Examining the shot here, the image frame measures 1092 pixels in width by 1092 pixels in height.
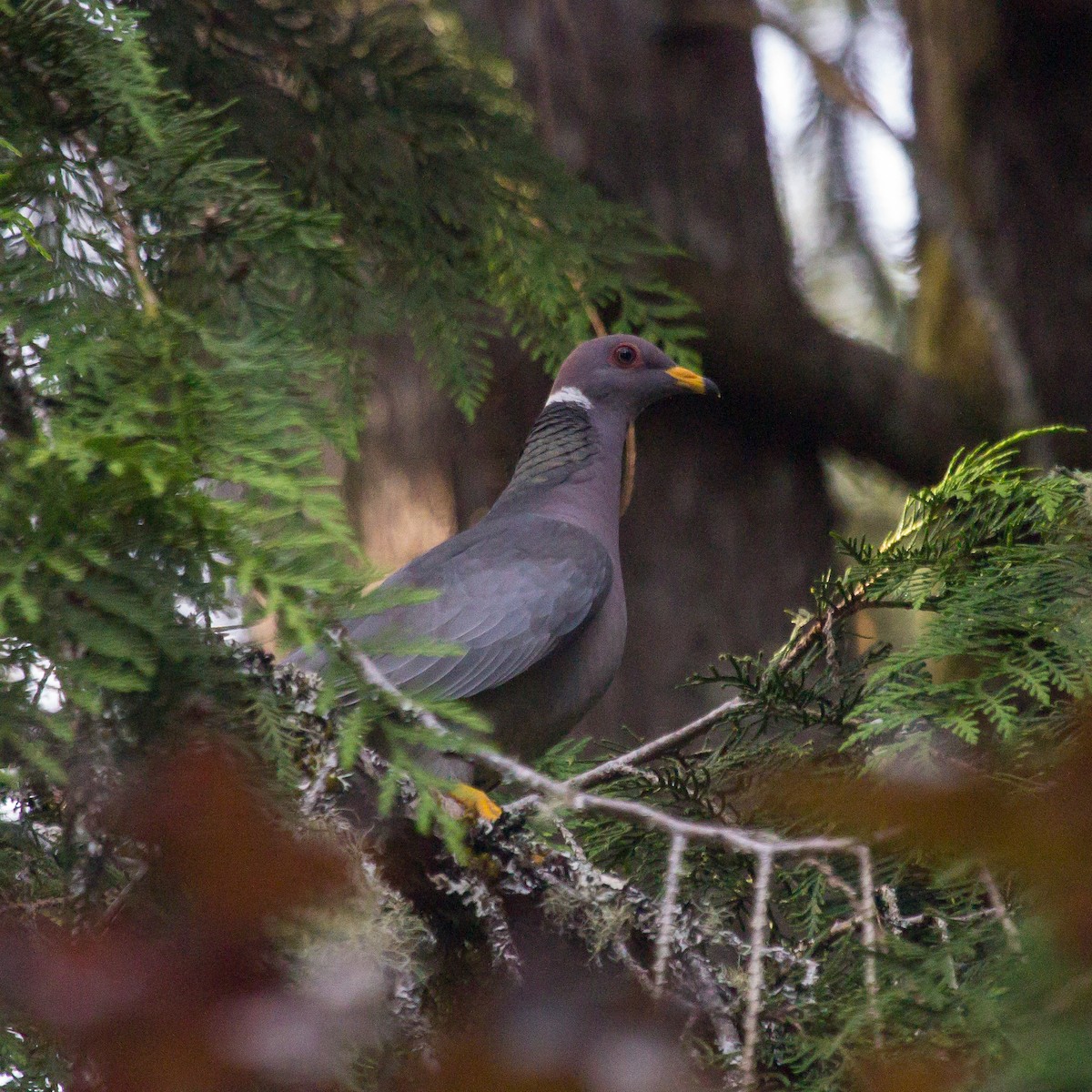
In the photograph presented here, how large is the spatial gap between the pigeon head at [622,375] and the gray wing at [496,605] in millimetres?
707

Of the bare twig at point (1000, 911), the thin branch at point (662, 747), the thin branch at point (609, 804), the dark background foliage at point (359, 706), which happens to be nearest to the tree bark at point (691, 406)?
the dark background foliage at point (359, 706)

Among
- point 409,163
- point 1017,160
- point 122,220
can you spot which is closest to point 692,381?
point 409,163

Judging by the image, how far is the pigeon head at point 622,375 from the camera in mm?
4137

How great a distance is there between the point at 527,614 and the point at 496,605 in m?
0.09

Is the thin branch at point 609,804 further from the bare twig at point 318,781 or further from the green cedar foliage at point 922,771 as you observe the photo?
the bare twig at point 318,781

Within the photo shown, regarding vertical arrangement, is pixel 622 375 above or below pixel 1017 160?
below

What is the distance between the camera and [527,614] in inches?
131

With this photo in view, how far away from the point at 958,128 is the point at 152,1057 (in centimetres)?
515

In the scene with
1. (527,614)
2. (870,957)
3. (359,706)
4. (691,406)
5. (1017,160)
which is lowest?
(870,957)

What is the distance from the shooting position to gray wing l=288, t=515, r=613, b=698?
10.6 ft

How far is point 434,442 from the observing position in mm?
4988

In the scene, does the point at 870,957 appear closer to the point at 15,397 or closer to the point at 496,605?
the point at 15,397

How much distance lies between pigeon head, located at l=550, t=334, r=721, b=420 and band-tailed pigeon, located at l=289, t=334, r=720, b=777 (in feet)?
1.15

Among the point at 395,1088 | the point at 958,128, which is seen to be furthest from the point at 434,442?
the point at 395,1088
